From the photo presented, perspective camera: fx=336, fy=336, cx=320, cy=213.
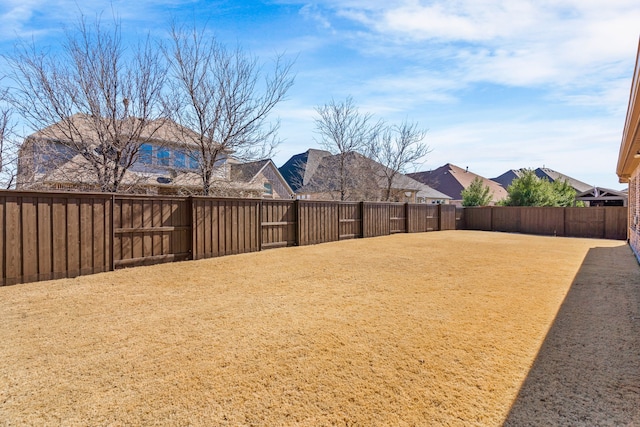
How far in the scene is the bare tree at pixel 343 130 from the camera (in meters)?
19.2

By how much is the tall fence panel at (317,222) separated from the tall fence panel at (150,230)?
386 cm

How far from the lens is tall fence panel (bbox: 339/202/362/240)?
1242cm

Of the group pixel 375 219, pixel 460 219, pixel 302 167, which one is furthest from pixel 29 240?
pixel 302 167

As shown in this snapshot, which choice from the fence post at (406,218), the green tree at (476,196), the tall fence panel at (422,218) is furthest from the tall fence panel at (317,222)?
the green tree at (476,196)

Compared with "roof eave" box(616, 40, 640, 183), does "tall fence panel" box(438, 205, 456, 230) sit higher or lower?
lower

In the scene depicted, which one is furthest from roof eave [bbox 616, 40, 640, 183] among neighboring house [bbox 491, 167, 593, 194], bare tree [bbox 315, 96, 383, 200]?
neighboring house [bbox 491, 167, 593, 194]

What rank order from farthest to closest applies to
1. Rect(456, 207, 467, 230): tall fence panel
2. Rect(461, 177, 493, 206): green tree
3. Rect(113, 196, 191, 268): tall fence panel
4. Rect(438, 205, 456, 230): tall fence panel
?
Rect(461, 177, 493, 206): green tree, Rect(456, 207, 467, 230): tall fence panel, Rect(438, 205, 456, 230): tall fence panel, Rect(113, 196, 191, 268): tall fence panel

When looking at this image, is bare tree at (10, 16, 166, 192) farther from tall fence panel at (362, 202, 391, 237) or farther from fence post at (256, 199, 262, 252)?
tall fence panel at (362, 202, 391, 237)

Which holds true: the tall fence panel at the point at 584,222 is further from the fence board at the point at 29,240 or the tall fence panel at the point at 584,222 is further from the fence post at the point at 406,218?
the fence board at the point at 29,240

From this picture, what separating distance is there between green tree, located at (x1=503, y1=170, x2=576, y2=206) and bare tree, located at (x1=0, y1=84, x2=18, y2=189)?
23.8 m

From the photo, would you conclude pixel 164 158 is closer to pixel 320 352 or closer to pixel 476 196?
pixel 320 352

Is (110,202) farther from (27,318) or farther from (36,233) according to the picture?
(27,318)

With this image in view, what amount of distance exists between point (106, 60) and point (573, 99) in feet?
43.7

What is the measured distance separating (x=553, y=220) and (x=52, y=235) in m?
20.3
